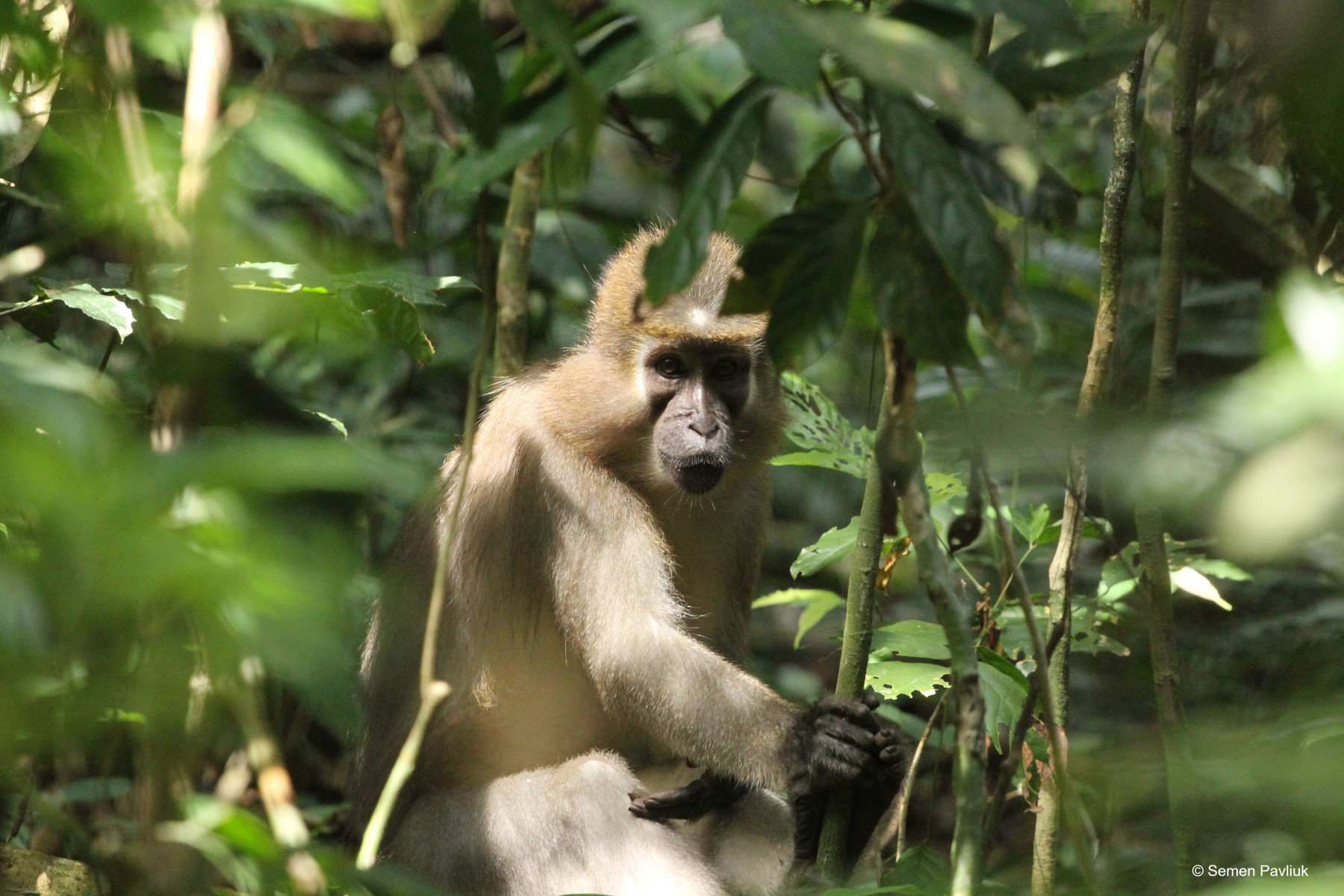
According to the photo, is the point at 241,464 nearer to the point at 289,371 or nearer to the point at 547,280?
the point at 289,371

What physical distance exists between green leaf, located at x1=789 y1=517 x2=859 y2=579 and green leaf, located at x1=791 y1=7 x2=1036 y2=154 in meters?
3.01

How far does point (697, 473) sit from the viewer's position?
17.7 ft

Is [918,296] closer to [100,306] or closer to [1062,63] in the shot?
[1062,63]

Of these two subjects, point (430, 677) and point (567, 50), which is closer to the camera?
point (567, 50)

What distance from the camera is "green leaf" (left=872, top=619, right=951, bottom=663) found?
458 centimetres

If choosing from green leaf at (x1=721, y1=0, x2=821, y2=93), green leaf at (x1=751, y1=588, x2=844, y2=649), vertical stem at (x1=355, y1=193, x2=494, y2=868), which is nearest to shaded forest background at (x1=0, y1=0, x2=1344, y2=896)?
green leaf at (x1=721, y1=0, x2=821, y2=93)

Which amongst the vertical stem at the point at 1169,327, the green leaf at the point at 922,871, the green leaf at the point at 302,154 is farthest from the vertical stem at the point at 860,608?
the green leaf at the point at 302,154

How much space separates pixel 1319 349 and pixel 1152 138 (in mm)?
5802

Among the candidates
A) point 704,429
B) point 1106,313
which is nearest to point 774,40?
point 1106,313

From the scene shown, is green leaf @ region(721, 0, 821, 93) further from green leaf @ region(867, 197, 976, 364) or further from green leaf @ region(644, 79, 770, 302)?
green leaf @ region(867, 197, 976, 364)

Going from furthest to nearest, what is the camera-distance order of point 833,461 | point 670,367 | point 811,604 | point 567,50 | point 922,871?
point 811,604
point 670,367
point 833,461
point 922,871
point 567,50

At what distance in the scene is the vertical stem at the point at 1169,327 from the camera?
3.85 meters

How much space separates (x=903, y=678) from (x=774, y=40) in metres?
2.90

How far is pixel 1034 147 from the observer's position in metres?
2.17
